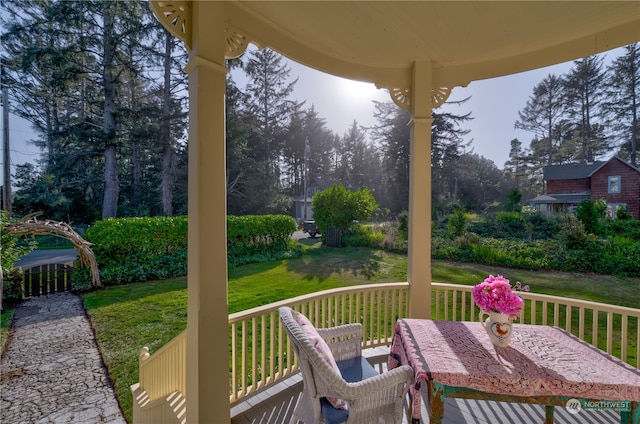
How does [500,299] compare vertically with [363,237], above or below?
above

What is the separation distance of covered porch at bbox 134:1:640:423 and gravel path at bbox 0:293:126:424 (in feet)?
4.14

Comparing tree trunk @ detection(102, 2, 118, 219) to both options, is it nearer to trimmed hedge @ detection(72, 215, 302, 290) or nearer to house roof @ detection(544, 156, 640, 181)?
trimmed hedge @ detection(72, 215, 302, 290)

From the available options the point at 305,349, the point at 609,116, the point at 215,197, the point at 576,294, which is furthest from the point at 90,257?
the point at 609,116

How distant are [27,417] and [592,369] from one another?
4869 mm

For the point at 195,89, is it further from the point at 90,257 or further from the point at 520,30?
the point at 90,257

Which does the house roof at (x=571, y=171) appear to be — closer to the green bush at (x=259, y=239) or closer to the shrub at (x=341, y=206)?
the shrub at (x=341, y=206)

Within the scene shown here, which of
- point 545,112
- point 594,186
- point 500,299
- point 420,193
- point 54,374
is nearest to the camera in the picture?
point 500,299

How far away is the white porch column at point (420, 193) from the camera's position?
9.23ft

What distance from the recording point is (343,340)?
212cm

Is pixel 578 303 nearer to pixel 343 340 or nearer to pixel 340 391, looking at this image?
pixel 343 340

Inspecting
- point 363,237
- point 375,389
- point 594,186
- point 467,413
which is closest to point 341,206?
point 363,237

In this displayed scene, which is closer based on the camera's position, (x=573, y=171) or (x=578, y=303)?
(x=578, y=303)

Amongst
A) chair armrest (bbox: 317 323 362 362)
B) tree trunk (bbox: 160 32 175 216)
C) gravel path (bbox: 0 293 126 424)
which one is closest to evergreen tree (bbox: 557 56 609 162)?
chair armrest (bbox: 317 323 362 362)

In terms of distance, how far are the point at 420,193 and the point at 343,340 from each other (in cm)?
163
